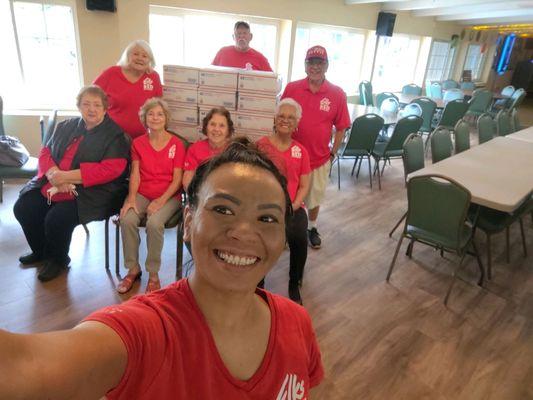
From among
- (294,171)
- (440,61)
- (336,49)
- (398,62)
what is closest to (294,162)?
(294,171)

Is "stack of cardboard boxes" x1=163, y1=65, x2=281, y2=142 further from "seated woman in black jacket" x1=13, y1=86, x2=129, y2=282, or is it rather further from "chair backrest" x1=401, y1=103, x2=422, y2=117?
"chair backrest" x1=401, y1=103, x2=422, y2=117

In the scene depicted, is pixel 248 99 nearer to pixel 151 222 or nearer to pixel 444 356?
pixel 151 222

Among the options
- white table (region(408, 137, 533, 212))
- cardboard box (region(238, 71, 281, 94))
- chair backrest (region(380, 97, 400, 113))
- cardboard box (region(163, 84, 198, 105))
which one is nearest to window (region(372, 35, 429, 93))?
chair backrest (region(380, 97, 400, 113))

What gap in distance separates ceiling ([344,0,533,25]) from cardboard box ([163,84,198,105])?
512 centimetres

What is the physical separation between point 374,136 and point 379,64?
4701 millimetres

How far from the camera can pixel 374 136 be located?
13.5ft

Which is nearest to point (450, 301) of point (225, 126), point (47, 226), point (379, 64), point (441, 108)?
point (225, 126)

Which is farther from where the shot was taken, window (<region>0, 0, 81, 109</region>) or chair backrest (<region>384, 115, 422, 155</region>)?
chair backrest (<region>384, 115, 422, 155</region>)

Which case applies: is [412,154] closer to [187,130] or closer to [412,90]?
[187,130]

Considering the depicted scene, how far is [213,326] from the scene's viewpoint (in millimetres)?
686

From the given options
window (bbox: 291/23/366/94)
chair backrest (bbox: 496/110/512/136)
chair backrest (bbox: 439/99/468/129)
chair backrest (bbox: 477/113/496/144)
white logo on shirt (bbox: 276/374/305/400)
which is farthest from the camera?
window (bbox: 291/23/366/94)

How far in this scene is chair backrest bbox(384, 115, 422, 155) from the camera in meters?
4.07

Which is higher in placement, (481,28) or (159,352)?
(481,28)

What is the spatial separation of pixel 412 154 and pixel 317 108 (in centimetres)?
91
